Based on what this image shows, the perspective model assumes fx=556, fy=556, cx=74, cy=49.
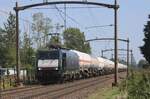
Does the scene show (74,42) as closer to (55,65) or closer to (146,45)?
(146,45)

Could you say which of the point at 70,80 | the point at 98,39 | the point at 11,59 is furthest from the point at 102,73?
the point at 70,80

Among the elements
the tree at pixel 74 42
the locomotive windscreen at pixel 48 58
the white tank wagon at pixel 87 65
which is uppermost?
the tree at pixel 74 42

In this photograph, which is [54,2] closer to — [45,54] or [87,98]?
[45,54]

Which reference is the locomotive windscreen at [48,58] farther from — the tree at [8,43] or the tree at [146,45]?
the tree at [8,43]

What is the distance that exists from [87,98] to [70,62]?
1165 inches

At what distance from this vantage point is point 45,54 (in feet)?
178

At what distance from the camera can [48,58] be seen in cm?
5397

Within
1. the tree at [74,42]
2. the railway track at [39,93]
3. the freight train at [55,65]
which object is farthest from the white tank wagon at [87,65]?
the tree at [74,42]

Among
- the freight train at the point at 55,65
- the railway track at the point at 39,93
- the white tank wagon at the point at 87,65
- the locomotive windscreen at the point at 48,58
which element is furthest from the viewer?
the white tank wagon at the point at 87,65

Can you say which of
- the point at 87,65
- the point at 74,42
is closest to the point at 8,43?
the point at 74,42

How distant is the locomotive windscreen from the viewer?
53656mm

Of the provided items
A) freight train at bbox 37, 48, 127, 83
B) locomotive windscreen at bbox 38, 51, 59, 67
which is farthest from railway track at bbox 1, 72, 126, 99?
locomotive windscreen at bbox 38, 51, 59, 67

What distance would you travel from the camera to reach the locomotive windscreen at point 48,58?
53.7m

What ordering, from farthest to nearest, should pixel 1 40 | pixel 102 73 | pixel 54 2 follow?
pixel 1 40
pixel 102 73
pixel 54 2
